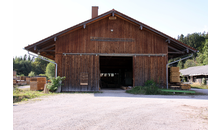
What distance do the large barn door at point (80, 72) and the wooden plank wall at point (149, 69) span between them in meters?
3.73

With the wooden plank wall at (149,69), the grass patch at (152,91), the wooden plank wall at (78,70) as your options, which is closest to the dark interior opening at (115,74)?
the wooden plank wall at (149,69)

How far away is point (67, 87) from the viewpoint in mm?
15914

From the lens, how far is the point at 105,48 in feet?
53.3

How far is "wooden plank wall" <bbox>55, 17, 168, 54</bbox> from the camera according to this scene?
1606 cm

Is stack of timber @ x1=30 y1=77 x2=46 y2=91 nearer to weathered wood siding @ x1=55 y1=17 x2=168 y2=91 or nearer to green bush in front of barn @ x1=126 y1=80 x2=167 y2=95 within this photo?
weathered wood siding @ x1=55 y1=17 x2=168 y2=91

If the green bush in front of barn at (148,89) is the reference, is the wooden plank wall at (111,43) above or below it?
above

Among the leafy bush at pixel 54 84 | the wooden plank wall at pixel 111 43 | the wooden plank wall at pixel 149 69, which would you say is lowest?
the leafy bush at pixel 54 84

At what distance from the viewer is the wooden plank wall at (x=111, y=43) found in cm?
1606

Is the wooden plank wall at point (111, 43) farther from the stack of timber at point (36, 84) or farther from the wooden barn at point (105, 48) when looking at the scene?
the stack of timber at point (36, 84)

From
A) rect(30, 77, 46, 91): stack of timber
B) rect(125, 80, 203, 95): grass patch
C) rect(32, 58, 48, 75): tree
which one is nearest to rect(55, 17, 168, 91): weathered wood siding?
rect(125, 80, 203, 95): grass patch

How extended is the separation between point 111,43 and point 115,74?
1284cm

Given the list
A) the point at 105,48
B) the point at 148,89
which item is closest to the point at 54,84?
the point at 105,48
